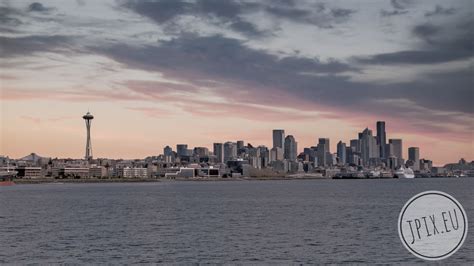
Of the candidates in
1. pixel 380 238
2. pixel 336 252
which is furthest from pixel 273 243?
pixel 380 238

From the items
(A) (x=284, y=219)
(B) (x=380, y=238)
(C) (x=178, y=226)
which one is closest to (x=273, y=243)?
(B) (x=380, y=238)

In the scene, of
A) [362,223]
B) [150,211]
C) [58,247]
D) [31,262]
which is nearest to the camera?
[31,262]

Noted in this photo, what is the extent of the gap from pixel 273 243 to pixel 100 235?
21199mm

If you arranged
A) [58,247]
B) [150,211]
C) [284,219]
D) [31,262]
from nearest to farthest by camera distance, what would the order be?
[31,262], [58,247], [284,219], [150,211]

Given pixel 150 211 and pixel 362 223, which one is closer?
pixel 362 223

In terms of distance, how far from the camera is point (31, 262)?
52469 millimetres

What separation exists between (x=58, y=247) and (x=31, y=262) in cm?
803

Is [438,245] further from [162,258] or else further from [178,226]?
[178,226]

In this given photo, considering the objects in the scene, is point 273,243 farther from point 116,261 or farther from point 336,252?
point 116,261

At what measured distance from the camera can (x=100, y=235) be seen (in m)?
70.6

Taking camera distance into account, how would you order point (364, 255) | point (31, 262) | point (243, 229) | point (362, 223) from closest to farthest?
1. point (31, 262)
2. point (364, 255)
3. point (243, 229)
4. point (362, 223)

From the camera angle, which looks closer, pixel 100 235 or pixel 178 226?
pixel 100 235

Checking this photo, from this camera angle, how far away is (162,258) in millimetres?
53969

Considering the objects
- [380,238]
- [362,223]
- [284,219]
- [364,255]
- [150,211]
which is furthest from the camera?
[150,211]
